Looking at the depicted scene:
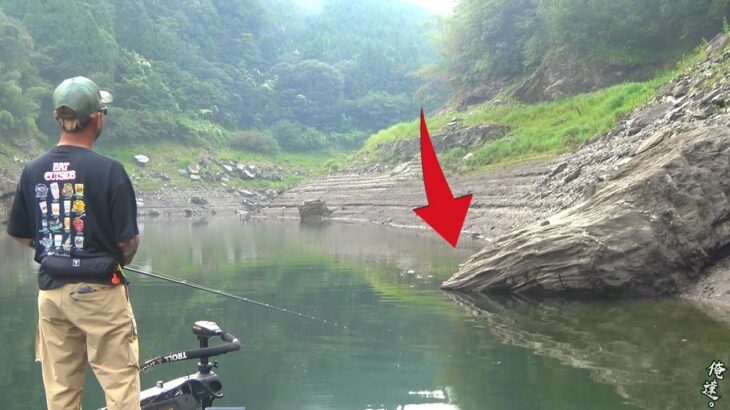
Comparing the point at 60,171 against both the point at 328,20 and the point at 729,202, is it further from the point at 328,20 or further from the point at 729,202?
the point at 328,20

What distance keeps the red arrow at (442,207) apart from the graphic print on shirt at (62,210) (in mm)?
18873

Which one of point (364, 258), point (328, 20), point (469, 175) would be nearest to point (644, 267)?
point (364, 258)

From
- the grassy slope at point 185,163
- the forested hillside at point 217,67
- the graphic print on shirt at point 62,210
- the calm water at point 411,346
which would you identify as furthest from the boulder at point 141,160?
the graphic print on shirt at point 62,210

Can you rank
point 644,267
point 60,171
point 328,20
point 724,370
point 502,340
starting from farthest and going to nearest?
point 328,20 → point 644,267 → point 502,340 → point 724,370 → point 60,171

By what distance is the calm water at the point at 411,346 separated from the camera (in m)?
6.91

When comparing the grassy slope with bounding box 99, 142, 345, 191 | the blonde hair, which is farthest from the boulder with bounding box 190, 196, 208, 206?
the blonde hair

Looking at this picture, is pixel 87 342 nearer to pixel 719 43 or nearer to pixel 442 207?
pixel 442 207

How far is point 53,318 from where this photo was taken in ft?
13.1

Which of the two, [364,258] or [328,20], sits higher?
[328,20]

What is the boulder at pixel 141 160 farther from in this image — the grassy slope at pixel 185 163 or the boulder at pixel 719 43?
the boulder at pixel 719 43

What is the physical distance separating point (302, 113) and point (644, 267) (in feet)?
304

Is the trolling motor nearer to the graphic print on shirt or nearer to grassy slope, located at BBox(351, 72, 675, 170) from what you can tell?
the graphic print on shirt

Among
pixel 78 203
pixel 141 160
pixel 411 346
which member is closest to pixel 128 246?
pixel 78 203

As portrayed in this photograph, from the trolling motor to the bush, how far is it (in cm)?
7603
